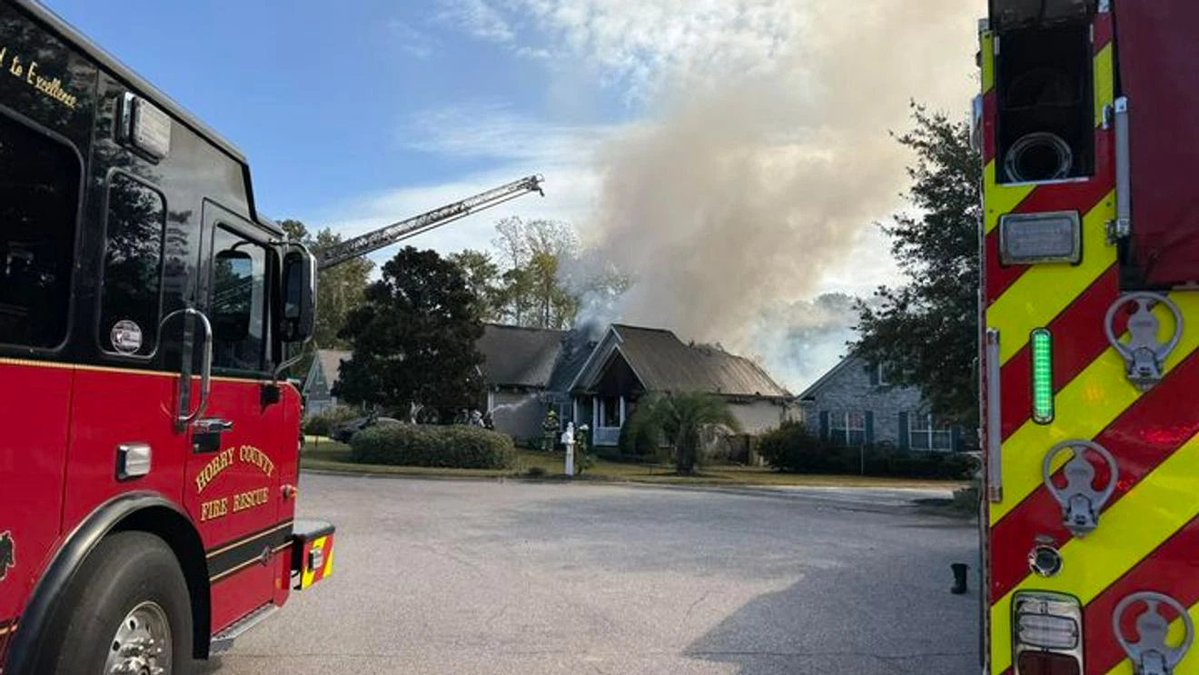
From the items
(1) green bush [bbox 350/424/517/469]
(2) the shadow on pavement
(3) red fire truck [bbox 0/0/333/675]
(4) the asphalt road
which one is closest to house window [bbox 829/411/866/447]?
(1) green bush [bbox 350/424/517/469]

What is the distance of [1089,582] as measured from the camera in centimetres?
250

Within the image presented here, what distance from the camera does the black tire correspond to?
3.09 m

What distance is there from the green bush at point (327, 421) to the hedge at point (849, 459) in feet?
70.5

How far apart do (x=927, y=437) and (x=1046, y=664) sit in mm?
38323

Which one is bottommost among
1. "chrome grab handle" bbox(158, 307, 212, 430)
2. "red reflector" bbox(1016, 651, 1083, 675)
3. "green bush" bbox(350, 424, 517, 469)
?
"green bush" bbox(350, 424, 517, 469)

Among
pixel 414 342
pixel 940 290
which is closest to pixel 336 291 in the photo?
pixel 414 342

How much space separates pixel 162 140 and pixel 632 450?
33.7m

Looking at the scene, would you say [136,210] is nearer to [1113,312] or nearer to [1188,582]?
[1113,312]

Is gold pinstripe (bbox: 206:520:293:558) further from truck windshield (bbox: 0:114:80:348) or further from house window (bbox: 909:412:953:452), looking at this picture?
house window (bbox: 909:412:953:452)

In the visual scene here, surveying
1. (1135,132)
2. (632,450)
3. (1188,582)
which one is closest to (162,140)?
(1135,132)

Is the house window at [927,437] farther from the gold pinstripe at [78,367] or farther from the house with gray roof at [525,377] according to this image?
the gold pinstripe at [78,367]

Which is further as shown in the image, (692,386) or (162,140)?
(692,386)

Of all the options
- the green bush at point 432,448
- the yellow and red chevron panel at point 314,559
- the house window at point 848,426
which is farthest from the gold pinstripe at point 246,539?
the house window at point 848,426

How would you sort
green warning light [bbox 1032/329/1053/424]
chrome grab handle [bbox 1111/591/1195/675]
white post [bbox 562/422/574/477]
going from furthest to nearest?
white post [bbox 562/422/574/477], green warning light [bbox 1032/329/1053/424], chrome grab handle [bbox 1111/591/1195/675]
